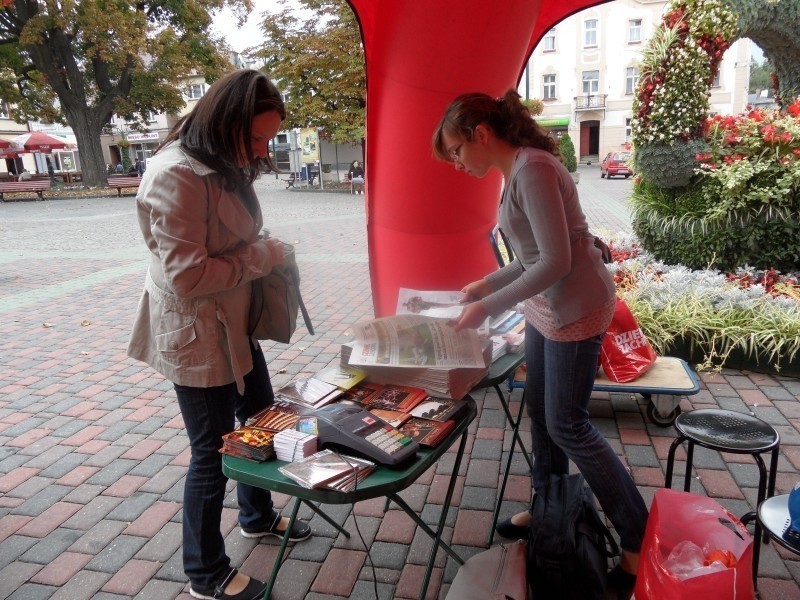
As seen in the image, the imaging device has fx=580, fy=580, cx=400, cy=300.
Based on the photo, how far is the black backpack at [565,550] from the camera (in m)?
1.89

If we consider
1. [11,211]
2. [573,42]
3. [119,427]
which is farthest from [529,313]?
[573,42]

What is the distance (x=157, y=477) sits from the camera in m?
3.04

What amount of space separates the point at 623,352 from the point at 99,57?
25.2 metres

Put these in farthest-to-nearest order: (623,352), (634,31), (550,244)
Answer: (634,31) → (623,352) → (550,244)

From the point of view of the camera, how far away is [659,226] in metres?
5.86

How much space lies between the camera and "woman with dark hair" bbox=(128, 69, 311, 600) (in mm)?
1680

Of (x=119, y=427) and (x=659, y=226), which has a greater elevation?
(x=659, y=226)

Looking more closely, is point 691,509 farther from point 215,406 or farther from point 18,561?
point 18,561

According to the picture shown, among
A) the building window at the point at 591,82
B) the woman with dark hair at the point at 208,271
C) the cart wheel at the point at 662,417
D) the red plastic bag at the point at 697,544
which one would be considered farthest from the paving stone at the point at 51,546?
the building window at the point at 591,82

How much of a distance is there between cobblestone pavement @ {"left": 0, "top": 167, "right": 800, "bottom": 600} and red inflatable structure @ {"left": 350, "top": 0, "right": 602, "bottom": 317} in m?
1.06

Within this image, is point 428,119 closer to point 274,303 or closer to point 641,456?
point 274,303

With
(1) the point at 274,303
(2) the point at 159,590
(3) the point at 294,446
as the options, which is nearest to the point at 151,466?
(2) the point at 159,590

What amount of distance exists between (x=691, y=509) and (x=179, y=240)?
1.78 metres

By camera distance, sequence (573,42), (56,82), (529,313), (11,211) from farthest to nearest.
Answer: (573,42)
(56,82)
(11,211)
(529,313)
